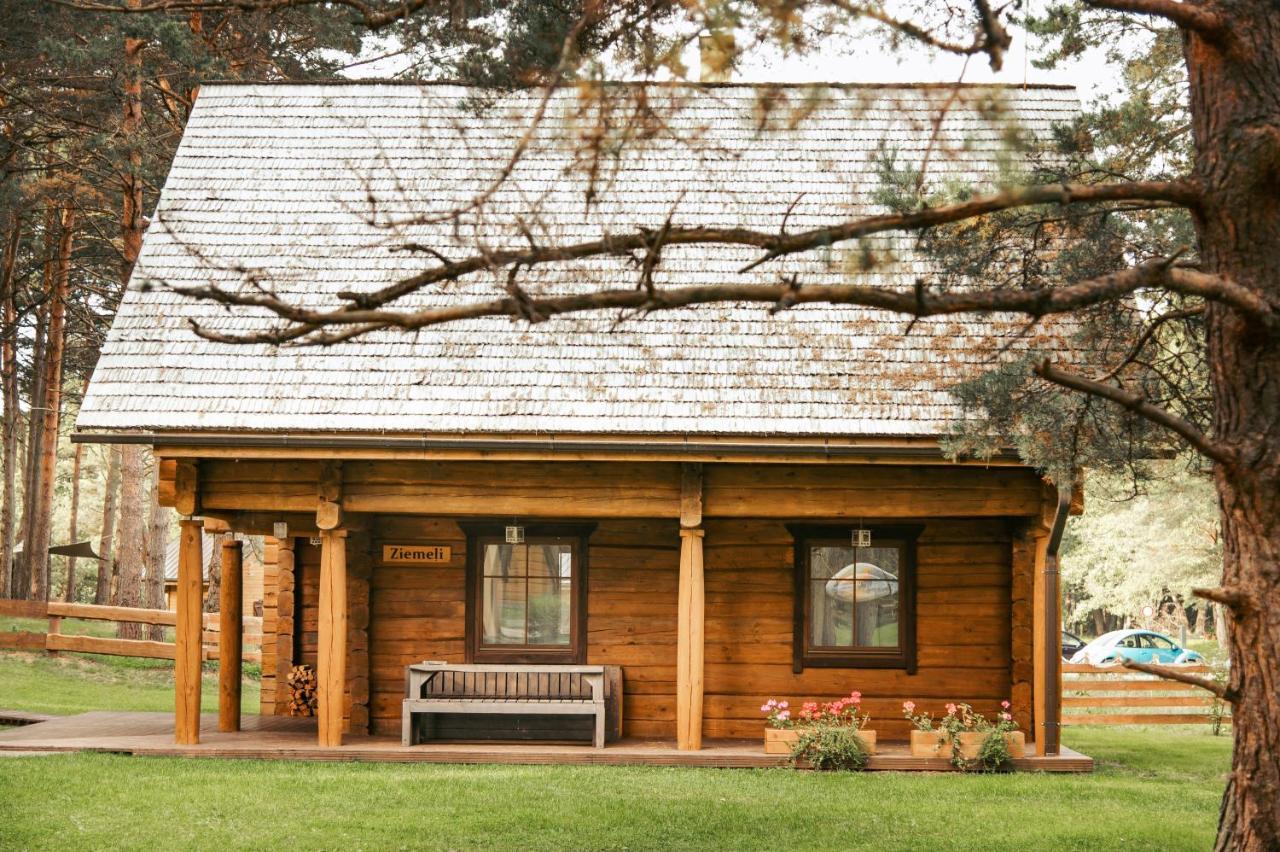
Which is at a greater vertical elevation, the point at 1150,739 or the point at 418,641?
the point at 418,641

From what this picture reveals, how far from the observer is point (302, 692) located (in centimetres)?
1553

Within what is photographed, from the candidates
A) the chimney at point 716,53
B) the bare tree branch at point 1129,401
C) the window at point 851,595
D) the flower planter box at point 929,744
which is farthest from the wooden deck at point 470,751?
the chimney at point 716,53

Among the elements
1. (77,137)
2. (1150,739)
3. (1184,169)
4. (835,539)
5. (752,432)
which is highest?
(77,137)

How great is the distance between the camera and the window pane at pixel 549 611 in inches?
538

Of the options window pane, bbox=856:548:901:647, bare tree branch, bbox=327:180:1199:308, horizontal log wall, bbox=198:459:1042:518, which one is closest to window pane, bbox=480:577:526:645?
horizontal log wall, bbox=198:459:1042:518

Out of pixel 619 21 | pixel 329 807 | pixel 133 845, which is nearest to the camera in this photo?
pixel 619 21

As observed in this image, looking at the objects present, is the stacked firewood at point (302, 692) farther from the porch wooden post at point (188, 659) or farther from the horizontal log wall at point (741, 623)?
the porch wooden post at point (188, 659)

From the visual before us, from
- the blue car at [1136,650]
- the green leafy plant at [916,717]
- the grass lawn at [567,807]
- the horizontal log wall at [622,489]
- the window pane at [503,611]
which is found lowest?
the blue car at [1136,650]

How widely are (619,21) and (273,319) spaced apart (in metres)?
7.08

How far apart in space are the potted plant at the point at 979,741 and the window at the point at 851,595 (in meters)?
1.30

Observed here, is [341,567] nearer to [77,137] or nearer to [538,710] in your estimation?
[538,710]

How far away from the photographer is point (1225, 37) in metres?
6.26

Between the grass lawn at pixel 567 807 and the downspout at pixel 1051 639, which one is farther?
the downspout at pixel 1051 639

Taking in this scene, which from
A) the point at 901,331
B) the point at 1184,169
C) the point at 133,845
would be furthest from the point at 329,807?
the point at 1184,169
